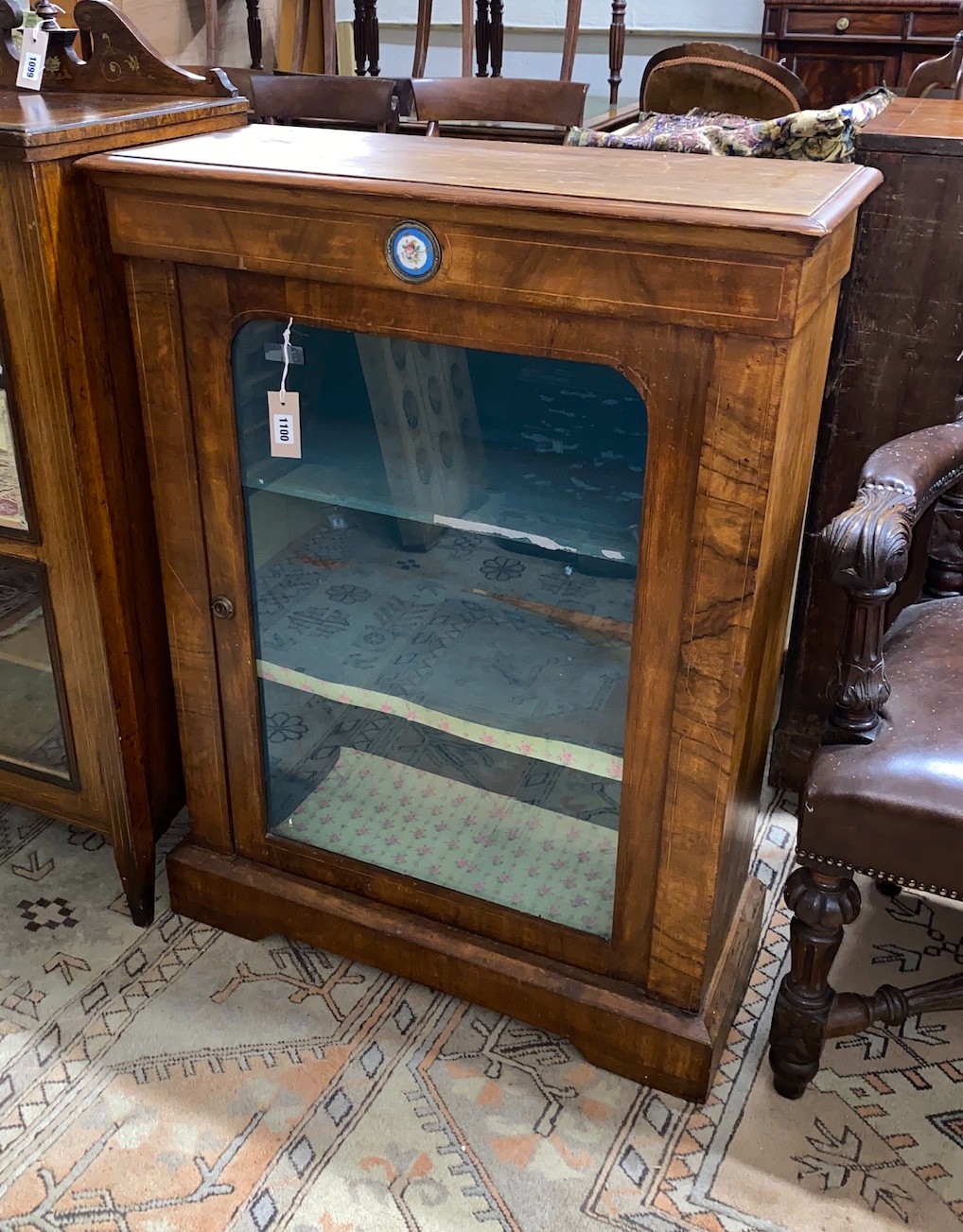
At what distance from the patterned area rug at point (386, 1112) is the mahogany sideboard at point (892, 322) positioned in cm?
65

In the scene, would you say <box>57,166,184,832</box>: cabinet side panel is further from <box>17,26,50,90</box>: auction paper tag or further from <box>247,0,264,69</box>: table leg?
<box>247,0,264,69</box>: table leg

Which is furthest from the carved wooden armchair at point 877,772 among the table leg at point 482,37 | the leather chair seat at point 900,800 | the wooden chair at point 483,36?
the table leg at point 482,37

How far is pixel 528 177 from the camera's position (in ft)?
3.59

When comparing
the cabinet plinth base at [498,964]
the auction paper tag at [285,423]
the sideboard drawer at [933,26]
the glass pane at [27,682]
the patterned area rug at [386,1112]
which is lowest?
the patterned area rug at [386,1112]

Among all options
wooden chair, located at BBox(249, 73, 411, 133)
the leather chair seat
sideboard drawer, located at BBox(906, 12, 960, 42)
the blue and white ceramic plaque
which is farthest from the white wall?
the leather chair seat

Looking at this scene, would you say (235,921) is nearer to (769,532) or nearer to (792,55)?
(769,532)

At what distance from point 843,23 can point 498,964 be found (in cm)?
385

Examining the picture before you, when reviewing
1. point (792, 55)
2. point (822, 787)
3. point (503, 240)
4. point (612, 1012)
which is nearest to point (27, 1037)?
point (612, 1012)

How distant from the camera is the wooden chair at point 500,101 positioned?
9.53 ft

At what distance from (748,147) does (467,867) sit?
3.54 feet

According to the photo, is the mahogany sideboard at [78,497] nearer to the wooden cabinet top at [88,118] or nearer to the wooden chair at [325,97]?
the wooden cabinet top at [88,118]

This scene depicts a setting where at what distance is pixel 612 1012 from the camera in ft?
4.45

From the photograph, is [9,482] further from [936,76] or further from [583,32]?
[583,32]

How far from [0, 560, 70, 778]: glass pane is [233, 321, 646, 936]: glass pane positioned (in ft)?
1.04
